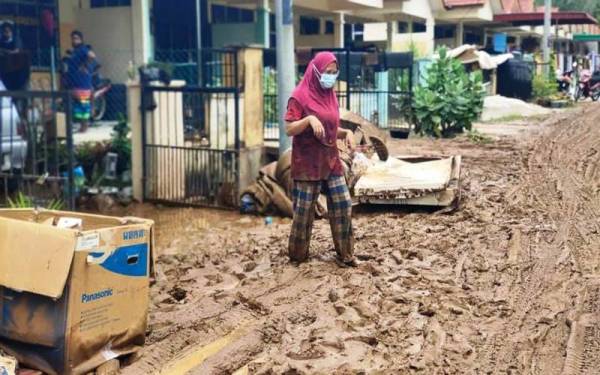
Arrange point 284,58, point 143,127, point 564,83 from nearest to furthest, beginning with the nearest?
1. point 284,58
2. point 143,127
3. point 564,83

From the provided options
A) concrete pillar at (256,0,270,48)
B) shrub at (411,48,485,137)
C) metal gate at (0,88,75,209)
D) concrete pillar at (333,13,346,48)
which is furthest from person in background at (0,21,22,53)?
concrete pillar at (333,13,346,48)

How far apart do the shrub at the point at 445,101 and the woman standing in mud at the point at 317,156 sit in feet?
31.0

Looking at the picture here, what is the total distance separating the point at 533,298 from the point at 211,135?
18.9ft

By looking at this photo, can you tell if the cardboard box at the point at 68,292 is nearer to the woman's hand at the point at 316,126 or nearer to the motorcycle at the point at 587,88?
the woman's hand at the point at 316,126

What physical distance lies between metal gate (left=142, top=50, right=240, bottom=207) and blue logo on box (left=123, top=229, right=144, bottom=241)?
5.54 metres

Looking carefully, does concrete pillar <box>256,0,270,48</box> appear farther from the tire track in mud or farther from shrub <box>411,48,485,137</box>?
the tire track in mud

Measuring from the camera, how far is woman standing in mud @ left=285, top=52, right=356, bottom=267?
603 centimetres

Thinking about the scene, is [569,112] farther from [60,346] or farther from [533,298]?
[60,346]

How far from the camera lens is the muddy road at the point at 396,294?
4379mm

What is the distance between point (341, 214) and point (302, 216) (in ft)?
1.01

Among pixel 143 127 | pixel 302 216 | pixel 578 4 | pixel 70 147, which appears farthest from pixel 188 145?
pixel 578 4

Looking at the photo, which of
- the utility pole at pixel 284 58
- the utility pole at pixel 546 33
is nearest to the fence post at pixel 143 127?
the utility pole at pixel 284 58

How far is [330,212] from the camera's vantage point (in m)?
Result: 6.41

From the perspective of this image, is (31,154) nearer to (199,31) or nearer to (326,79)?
(326,79)
